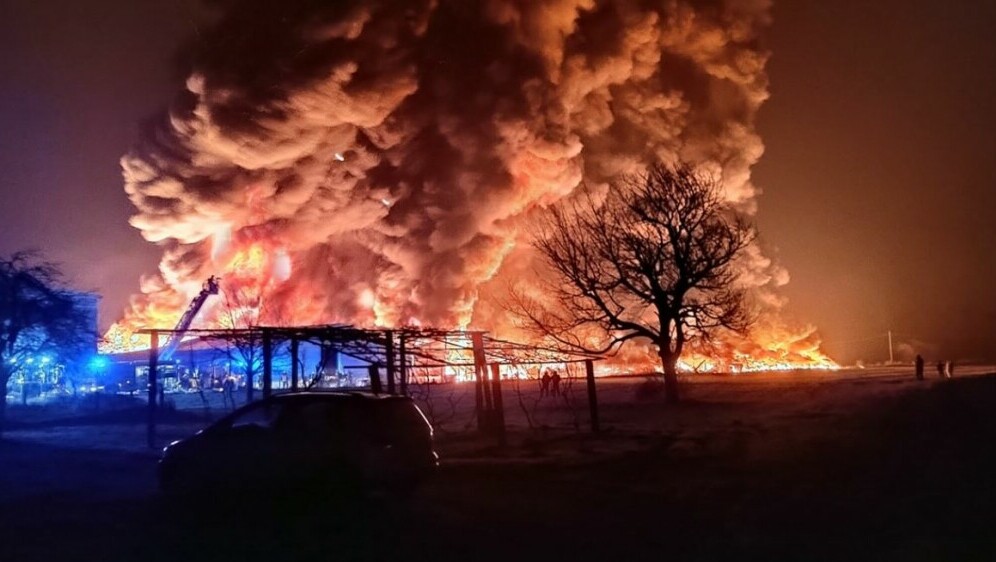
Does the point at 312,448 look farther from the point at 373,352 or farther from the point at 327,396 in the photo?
the point at 373,352

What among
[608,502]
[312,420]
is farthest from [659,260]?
[312,420]

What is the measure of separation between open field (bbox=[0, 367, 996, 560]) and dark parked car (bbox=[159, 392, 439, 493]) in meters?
0.40

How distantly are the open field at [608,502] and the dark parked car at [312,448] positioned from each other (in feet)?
1.33

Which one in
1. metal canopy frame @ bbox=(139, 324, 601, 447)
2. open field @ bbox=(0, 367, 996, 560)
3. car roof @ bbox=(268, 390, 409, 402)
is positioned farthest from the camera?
metal canopy frame @ bbox=(139, 324, 601, 447)

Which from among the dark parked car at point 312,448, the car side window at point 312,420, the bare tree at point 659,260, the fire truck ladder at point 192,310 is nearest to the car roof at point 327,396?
the dark parked car at point 312,448

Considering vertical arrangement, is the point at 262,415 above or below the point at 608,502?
above

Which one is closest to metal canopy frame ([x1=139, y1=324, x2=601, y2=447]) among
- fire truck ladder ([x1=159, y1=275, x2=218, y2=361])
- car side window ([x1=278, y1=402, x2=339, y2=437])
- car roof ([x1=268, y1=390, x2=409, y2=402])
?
car roof ([x1=268, y1=390, x2=409, y2=402])

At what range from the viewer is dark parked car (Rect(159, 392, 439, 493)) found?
13.4 m

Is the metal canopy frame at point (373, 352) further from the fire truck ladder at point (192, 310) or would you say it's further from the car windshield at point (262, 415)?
the fire truck ladder at point (192, 310)

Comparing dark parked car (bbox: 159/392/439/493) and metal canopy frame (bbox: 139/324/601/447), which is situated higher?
metal canopy frame (bbox: 139/324/601/447)

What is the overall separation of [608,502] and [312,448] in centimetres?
429

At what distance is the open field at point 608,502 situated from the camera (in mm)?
10078

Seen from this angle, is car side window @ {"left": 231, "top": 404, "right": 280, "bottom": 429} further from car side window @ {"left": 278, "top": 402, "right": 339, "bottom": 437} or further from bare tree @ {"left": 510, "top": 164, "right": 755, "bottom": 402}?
bare tree @ {"left": 510, "top": 164, "right": 755, "bottom": 402}

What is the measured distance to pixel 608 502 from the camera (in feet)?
43.3
